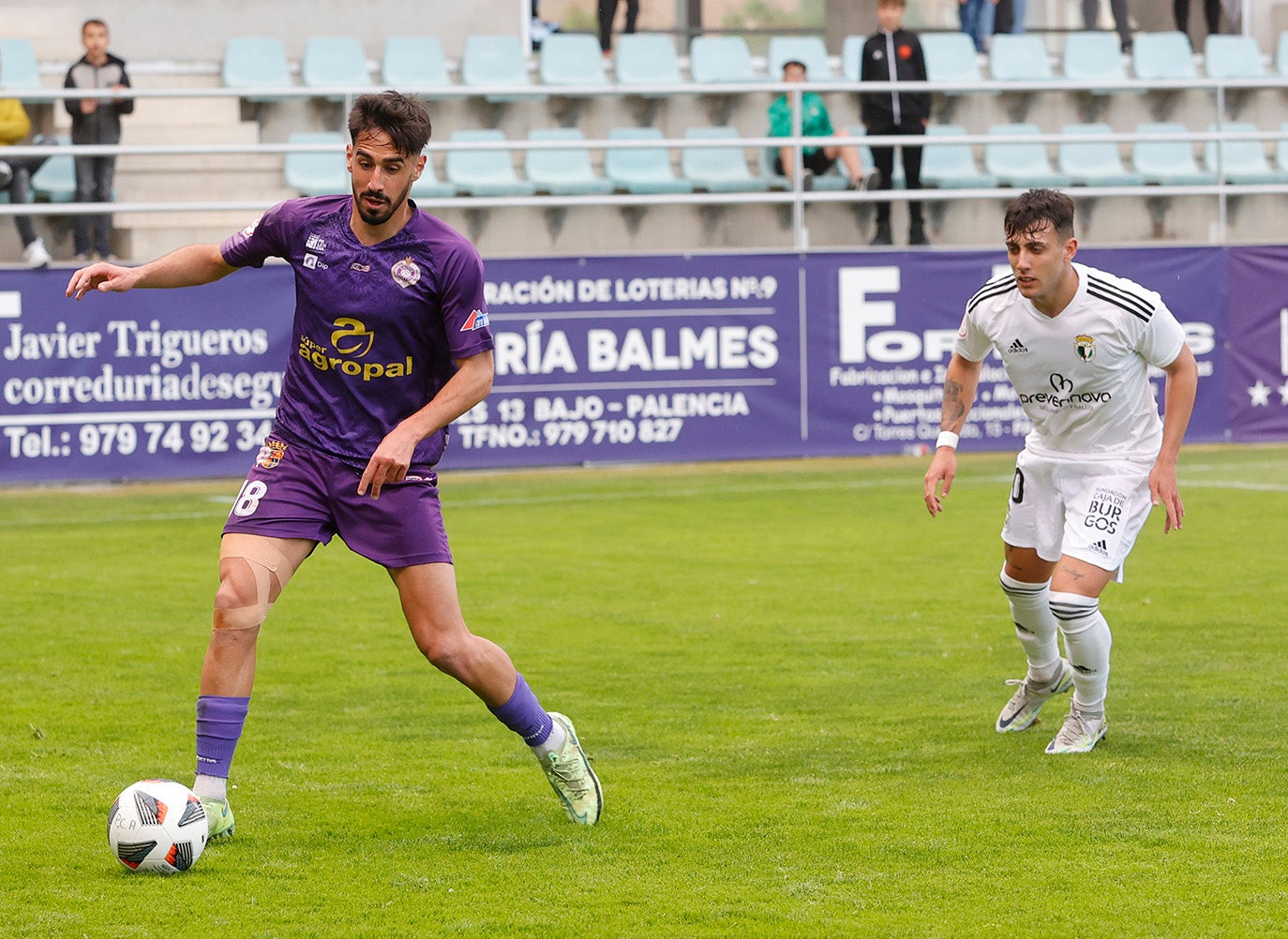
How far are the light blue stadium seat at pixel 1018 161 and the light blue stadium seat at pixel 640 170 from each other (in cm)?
369

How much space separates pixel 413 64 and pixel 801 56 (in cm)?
461

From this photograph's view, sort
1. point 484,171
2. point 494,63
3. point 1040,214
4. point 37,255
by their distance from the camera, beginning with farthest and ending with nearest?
point 494,63
point 484,171
point 37,255
point 1040,214

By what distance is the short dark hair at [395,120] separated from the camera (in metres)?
5.04

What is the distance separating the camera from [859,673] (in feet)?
26.2

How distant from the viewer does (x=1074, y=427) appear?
6664mm

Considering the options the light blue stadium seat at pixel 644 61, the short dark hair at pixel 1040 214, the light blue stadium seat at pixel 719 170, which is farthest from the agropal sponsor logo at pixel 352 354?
the light blue stadium seat at pixel 644 61

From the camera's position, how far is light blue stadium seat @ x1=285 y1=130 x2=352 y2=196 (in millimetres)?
18016

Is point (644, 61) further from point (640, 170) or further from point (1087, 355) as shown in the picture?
point (1087, 355)

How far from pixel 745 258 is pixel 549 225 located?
2.80 meters

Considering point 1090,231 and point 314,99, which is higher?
point 314,99

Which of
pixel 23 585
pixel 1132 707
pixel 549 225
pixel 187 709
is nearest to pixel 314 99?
pixel 549 225

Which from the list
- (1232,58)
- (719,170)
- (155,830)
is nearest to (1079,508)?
(155,830)

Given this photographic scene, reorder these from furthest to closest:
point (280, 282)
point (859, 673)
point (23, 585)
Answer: point (280, 282) < point (23, 585) < point (859, 673)

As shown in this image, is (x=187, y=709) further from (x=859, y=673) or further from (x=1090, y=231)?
(x=1090, y=231)
